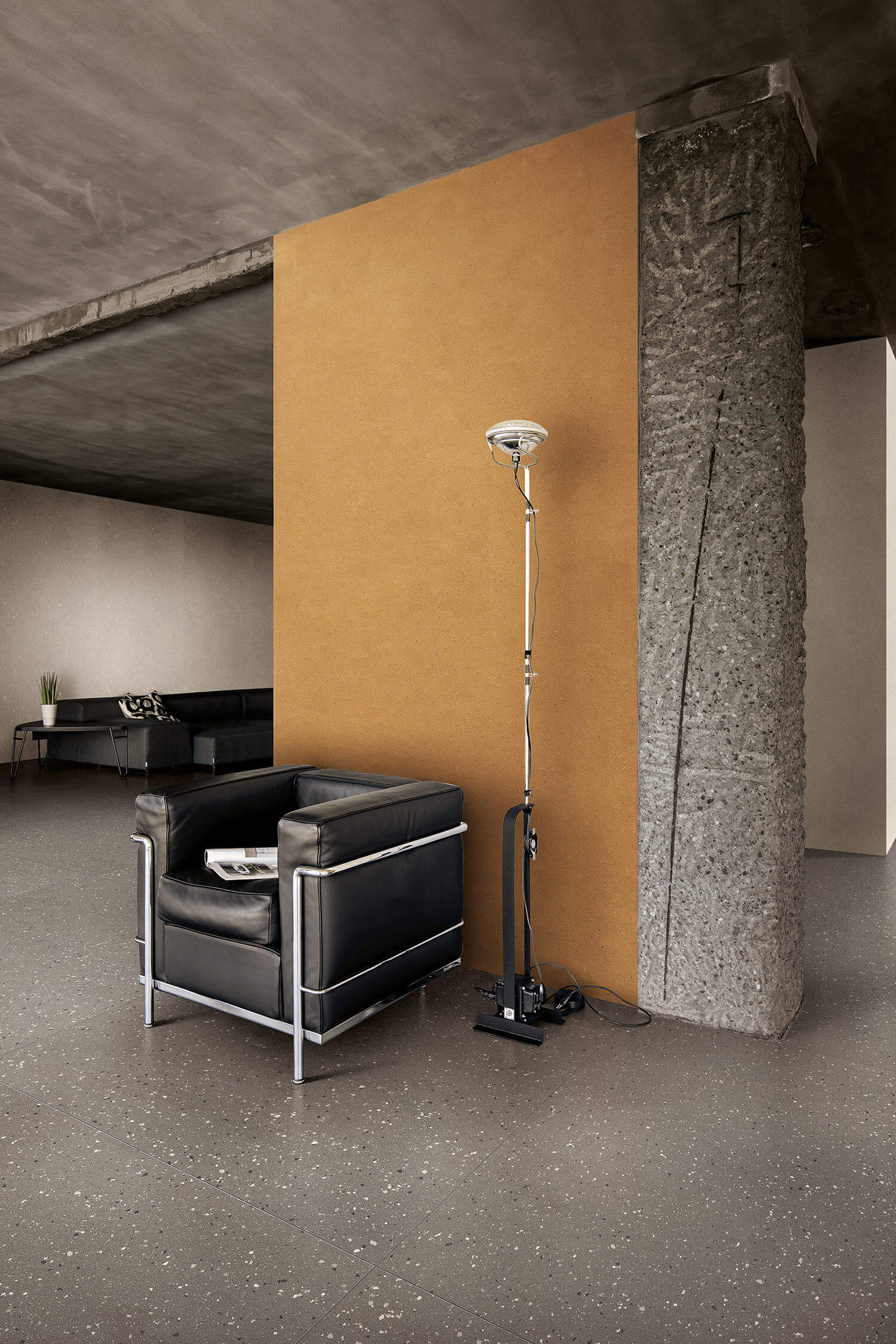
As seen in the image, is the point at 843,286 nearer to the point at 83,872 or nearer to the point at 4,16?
the point at 4,16

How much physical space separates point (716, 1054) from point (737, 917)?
1.39 ft

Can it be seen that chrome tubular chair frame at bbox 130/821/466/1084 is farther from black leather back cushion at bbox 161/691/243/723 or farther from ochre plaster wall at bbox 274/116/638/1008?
black leather back cushion at bbox 161/691/243/723

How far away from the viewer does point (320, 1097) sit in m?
2.35

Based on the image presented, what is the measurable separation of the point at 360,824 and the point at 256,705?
795 cm

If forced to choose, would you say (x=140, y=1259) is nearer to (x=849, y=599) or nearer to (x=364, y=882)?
(x=364, y=882)

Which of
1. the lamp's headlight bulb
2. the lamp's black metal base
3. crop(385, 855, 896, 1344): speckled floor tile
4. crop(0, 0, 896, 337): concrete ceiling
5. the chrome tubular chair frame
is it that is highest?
crop(0, 0, 896, 337): concrete ceiling

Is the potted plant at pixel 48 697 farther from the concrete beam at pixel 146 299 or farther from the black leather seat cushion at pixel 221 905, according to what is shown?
the black leather seat cushion at pixel 221 905

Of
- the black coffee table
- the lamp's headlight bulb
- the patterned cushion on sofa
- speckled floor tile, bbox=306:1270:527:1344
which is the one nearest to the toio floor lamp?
the lamp's headlight bulb

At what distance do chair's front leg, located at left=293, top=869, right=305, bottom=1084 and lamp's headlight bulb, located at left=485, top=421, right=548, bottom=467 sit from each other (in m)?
1.49

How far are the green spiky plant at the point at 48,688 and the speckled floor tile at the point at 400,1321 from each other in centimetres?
843

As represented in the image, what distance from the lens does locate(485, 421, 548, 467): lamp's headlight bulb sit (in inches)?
105

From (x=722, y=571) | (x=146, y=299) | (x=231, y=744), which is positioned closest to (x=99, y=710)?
(x=231, y=744)

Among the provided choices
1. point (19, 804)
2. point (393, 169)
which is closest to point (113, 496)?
point (19, 804)

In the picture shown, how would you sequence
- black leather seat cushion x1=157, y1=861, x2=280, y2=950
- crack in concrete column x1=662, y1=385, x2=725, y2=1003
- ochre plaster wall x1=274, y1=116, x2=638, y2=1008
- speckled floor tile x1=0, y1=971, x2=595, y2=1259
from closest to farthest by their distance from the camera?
1. speckled floor tile x1=0, y1=971, x2=595, y2=1259
2. black leather seat cushion x1=157, y1=861, x2=280, y2=950
3. crack in concrete column x1=662, y1=385, x2=725, y2=1003
4. ochre plaster wall x1=274, y1=116, x2=638, y2=1008
